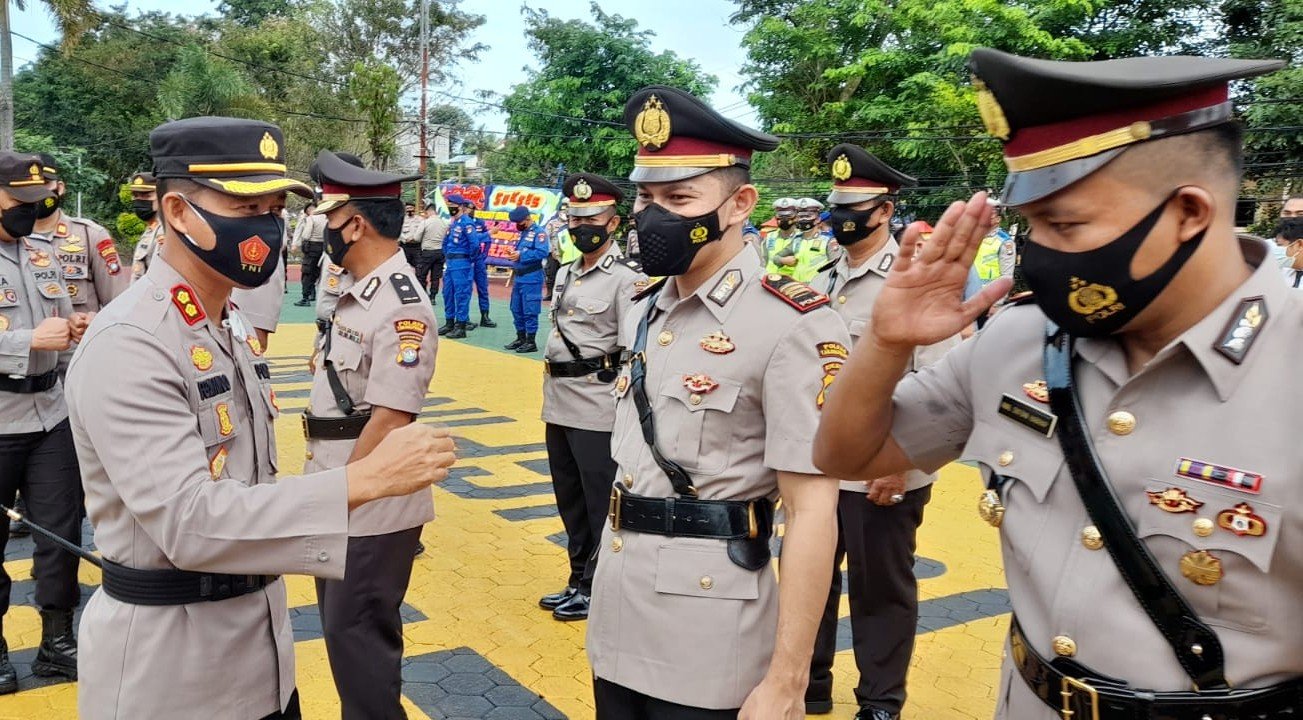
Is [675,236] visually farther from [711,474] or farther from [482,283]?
[482,283]

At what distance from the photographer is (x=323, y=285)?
6.16 m

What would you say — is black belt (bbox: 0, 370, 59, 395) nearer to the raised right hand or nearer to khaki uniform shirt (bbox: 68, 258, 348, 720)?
the raised right hand

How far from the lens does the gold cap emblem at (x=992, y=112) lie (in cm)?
177

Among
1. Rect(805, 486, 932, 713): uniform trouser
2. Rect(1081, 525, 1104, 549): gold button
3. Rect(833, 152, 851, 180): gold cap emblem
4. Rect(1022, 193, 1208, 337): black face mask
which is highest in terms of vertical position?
Rect(833, 152, 851, 180): gold cap emblem

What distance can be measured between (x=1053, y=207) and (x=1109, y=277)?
15 centimetres

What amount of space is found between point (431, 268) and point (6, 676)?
15.3 metres

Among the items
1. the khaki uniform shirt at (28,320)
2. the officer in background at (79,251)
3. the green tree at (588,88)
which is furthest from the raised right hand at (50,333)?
the green tree at (588,88)

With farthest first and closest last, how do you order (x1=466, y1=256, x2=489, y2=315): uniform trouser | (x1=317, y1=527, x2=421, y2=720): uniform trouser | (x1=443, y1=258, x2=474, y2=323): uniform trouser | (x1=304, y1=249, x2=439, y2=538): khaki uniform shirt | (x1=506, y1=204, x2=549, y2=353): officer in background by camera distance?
(x1=466, y1=256, x2=489, y2=315): uniform trouser < (x1=443, y1=258, x2=474, y2=323): uniform trouser < (x1=506, y1=204, x2=549, y2=353): officer in background < (x1=304, y1=249, x2=439, y2=538): khaki uniform shirt < (x1=317, y1=527, x2=421, y2=720): uniform trouser

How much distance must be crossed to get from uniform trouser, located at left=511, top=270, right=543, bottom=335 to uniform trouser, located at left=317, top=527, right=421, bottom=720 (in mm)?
11538

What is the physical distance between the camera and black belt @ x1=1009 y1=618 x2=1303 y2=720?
1.60 meters

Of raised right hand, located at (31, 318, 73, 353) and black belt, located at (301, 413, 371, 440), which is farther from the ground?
raised right hand, located at (31, 318, 73, 353)

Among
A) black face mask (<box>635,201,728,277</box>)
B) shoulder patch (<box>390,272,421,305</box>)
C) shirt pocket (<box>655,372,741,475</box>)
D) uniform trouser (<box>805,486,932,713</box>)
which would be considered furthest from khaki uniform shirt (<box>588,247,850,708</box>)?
uniform trouser (<box>805,486,932,713</box>)

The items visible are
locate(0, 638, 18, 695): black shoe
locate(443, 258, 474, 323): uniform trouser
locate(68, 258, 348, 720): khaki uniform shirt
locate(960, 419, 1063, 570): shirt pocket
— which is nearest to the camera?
locate(960, 419, 1063, 570): shirt pocket

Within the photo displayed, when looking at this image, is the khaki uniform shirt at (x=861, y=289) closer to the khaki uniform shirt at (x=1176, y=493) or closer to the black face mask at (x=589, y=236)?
the black face mask at (x=589, y=236)
